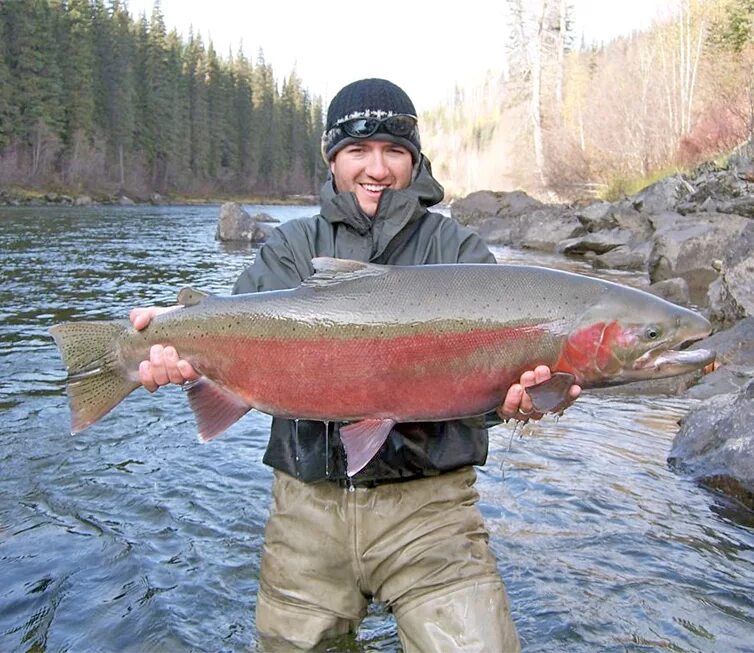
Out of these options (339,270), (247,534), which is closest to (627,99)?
(247,534)

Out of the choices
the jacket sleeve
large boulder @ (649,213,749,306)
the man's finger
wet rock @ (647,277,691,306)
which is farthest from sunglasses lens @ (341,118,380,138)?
large boulder @ (649,213,749,306)

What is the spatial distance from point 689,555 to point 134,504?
3.15 metres

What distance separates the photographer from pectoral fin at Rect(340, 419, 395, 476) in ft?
7.87

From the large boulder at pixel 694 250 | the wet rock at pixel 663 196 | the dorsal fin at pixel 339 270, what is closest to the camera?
the dorsal fin at pixel 339 270

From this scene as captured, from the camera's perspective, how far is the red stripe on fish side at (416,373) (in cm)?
245

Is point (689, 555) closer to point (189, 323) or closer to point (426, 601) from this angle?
point (426, 601)

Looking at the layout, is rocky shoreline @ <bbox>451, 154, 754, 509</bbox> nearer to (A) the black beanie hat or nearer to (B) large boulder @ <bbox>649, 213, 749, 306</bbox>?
(B) large boulder @ <bbox>649, 213, 749, 306</bbox>

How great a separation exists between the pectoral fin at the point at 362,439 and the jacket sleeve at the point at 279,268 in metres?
0.67

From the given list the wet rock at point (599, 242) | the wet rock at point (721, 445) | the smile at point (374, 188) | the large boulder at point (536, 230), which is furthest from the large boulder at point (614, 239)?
the smile at point (374, 188)

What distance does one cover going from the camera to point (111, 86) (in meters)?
55.9

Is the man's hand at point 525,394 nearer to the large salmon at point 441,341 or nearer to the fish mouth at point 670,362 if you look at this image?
the large salmon at point 441,341

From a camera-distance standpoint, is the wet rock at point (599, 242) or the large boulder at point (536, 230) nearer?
the wet rock at point (599, 242)

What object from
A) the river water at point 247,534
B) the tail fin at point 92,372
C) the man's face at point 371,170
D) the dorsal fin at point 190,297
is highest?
the man's face at point 371,170

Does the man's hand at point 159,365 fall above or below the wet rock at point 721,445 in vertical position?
above
